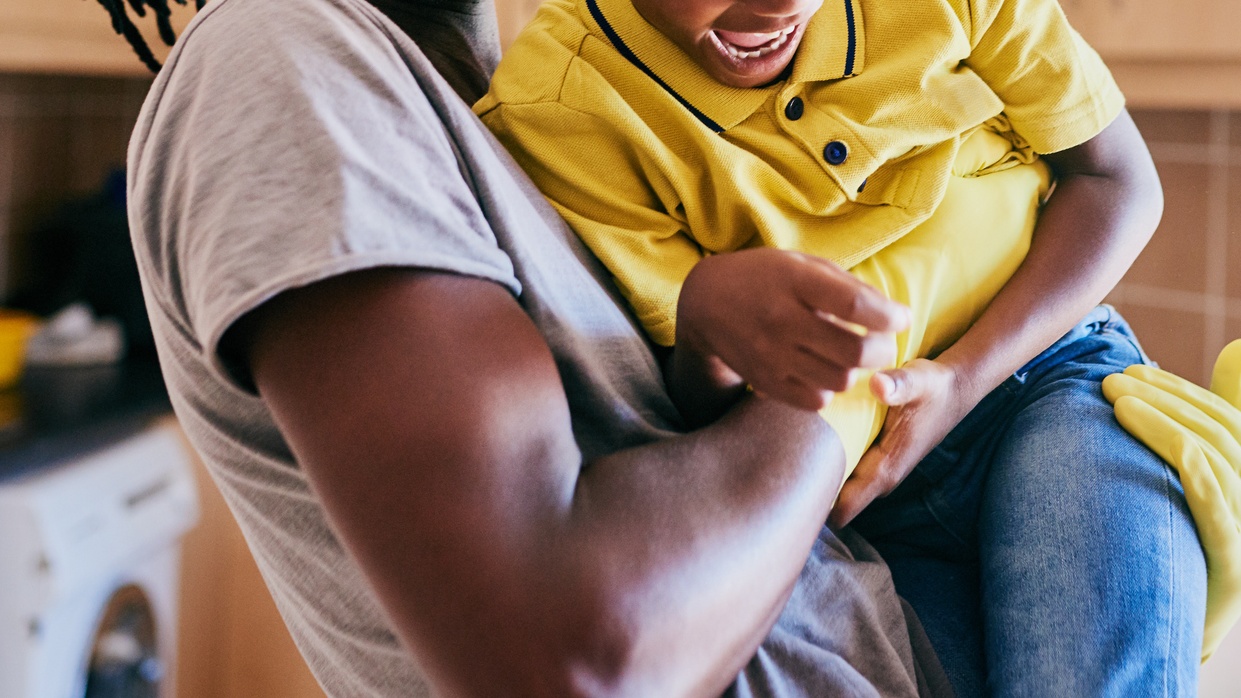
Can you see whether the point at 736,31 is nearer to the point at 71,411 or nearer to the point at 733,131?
the point at 733,131

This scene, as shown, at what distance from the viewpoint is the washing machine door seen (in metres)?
1.70

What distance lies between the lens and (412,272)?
0.41 m

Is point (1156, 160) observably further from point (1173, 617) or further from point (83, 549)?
point (83, 549)

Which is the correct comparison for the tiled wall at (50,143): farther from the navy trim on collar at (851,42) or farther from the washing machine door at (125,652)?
the navy trim on collar at (851,42)

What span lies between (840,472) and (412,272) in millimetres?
257

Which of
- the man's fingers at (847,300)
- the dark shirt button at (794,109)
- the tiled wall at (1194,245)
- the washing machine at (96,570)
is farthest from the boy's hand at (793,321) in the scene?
the tiled wall at (1194,245)

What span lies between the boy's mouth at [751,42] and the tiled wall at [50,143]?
1904 millimetres

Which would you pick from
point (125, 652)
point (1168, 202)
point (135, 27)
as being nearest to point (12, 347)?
point (125, 652)

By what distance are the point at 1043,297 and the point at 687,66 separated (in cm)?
32

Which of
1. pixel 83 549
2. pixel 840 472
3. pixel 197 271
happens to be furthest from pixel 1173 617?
pixel 83 549

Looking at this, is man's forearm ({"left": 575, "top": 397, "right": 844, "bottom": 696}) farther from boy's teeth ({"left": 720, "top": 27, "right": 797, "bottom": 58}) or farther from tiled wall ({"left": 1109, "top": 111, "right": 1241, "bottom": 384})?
tiled wall ({"left": 1109, "top": 111, "right": 1241, "bottom": 384})

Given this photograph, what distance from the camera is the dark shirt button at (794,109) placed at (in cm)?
65

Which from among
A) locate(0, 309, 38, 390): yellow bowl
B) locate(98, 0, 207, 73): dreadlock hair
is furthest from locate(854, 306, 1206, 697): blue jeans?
locate(0, 309, 38, 390): yellow bowl

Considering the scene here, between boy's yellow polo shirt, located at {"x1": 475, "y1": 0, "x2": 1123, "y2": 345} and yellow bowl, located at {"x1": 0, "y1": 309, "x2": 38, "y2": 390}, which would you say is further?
yellow bowl, located at {"x1": 0, "y1": 309, "x2": 38, "y2": 390}
